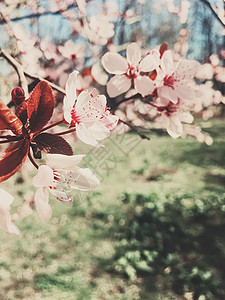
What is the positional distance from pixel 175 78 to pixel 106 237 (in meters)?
2.37

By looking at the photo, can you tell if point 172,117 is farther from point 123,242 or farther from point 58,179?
point 123,242

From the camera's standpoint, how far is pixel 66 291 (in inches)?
89.0

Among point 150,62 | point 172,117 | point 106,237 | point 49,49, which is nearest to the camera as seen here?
point 150,62

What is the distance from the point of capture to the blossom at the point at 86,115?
19.6 inches

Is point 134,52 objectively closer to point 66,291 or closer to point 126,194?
point 66,291

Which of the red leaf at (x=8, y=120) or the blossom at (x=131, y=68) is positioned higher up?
the red leaf at (x=8, y=120)

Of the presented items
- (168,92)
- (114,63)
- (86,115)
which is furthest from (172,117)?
(86,115)

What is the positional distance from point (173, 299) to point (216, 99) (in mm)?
5838

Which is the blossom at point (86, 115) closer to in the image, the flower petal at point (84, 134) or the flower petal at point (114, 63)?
the flower petal at point (84, 134)

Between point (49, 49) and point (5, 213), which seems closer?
point (5, 213)

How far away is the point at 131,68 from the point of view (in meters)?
0.81

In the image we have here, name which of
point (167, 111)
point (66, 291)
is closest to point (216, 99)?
point (66, 291)

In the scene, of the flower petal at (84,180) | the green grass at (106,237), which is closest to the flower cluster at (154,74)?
the flower petal at (84,180)

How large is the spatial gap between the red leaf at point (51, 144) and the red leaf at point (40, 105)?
0.08 ft
